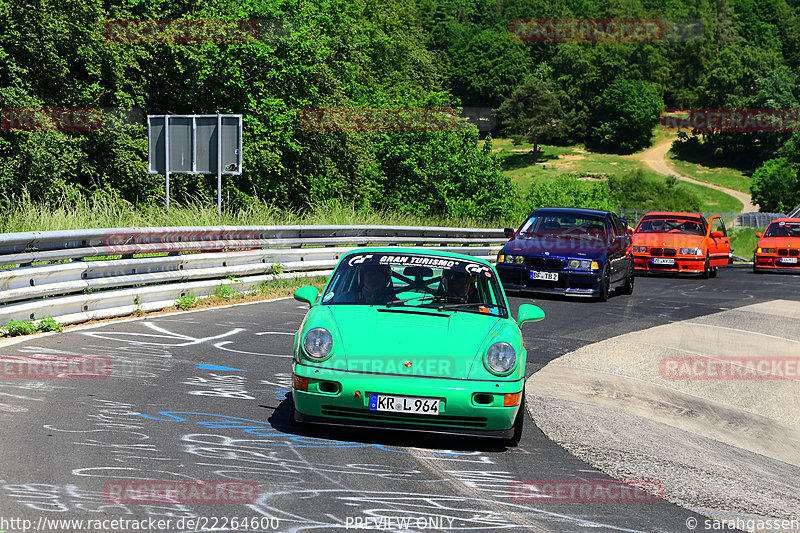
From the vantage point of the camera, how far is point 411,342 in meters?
6.45

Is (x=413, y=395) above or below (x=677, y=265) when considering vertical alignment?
above

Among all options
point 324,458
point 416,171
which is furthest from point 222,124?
point 416,171

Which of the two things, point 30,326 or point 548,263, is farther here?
point 548,263

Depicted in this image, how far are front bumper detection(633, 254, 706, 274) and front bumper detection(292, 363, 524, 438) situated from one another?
1905 centimetres

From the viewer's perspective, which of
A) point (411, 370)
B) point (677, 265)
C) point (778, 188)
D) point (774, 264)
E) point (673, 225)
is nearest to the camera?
point (411, 370)

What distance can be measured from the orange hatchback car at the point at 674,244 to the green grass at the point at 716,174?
104 meters

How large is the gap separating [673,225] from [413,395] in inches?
811

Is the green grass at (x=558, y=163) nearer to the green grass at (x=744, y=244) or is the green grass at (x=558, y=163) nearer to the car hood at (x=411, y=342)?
the green grass at (x=744, y=244)

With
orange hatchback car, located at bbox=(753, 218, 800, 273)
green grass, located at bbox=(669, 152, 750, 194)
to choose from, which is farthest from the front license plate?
green grass, located at bbox=(669, 152, 750, 194)

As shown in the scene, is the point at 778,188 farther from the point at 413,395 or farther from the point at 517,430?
the point at 413,395

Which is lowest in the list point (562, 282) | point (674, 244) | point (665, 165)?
point (562, 282)

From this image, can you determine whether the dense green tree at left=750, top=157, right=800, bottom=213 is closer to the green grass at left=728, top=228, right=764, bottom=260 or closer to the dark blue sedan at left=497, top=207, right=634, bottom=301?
the green grass at left=728, top=228, right=764, bottom=260

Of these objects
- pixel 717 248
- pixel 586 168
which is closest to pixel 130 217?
pixel 717 248

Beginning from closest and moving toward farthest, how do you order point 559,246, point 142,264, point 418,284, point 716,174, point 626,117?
point 418,284, point 142,264, point 559,246, point 716,174, point 626,117
